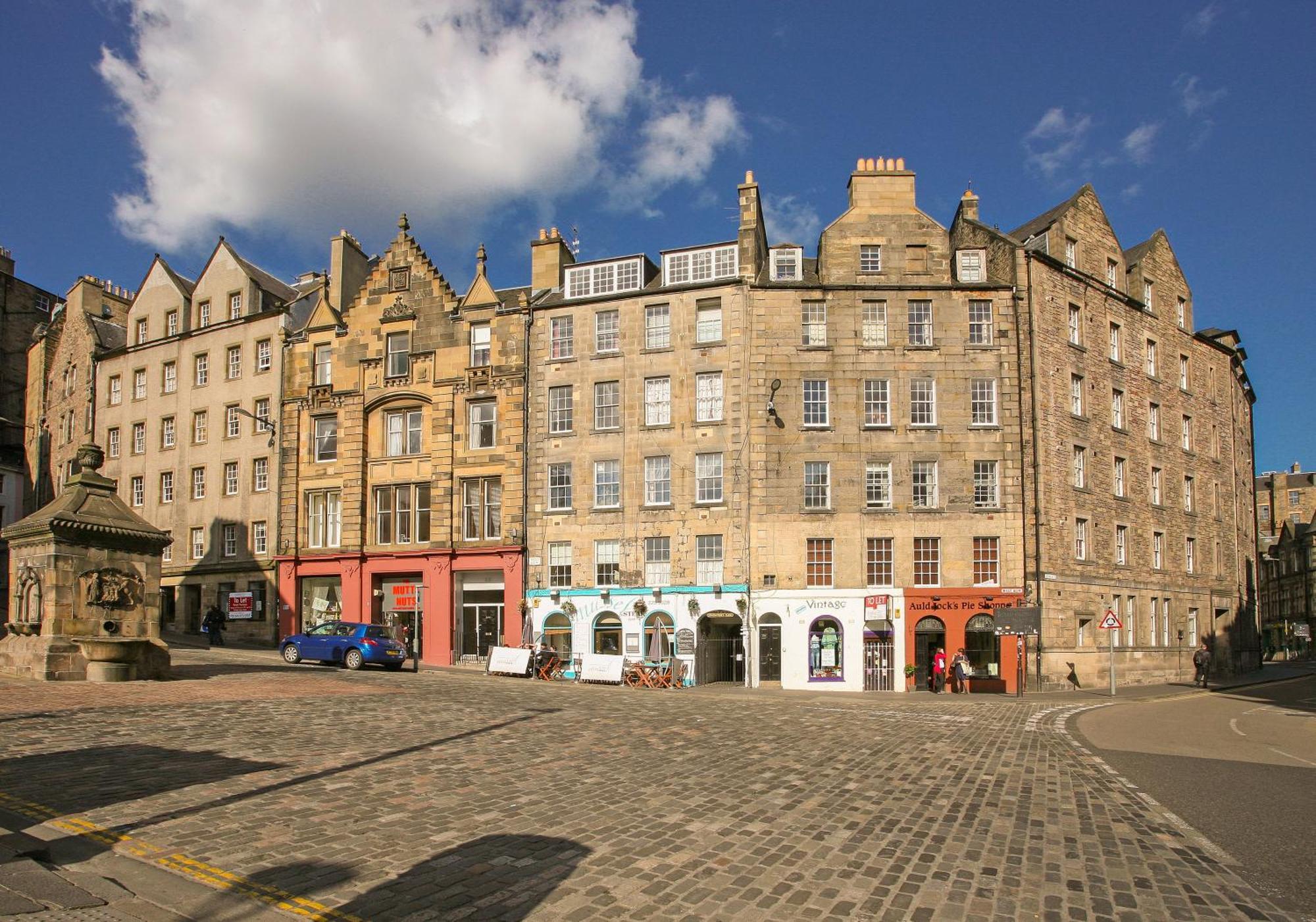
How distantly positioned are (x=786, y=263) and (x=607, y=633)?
51.0 ft

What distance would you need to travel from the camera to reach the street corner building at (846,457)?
3344cm

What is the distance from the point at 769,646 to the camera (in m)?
33.7

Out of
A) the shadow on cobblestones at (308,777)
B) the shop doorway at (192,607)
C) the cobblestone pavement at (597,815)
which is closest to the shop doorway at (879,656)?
the cobblestone pavement at (597,815)

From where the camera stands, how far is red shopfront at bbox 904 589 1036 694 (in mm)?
32750

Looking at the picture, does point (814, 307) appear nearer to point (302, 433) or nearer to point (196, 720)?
point (302, 433)

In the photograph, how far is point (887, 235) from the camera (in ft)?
118

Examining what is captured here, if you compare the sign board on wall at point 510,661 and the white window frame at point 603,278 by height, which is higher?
the white window frame at point 603,278

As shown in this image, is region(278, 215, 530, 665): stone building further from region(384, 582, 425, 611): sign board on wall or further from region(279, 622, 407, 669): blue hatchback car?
region(279, 622, 407, 669): blue hatchback car

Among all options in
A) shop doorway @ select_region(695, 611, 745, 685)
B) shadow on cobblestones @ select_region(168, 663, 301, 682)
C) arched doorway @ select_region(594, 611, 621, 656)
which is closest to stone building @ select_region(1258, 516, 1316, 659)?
shop doorway @ select_region(695, 611, 745, 685)

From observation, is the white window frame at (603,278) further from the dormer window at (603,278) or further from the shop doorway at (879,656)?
the shop doorway at (879,656)

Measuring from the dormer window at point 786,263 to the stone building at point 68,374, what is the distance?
3462 centimetres

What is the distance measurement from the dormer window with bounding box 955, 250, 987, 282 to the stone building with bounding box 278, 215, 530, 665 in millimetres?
16932

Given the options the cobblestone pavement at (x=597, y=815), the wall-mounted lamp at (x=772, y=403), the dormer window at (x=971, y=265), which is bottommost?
the cobblestone pavement at (x=597, y=815)

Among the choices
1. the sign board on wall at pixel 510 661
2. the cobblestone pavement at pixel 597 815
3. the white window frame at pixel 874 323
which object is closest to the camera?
the cobblestone pavement at pixel 597 815
